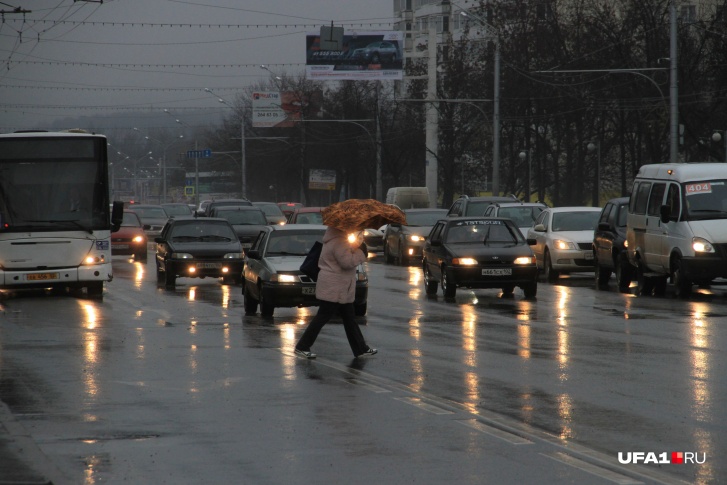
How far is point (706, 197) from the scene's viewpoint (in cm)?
2328

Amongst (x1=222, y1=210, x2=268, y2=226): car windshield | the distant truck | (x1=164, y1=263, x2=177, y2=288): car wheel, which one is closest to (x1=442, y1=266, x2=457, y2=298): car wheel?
(x1=164, y1=263, x2=177, y2=288): car wheel

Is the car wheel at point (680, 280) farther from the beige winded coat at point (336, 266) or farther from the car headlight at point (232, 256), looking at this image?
the beige winded coat at point (336, 266)

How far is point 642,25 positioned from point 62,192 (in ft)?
145

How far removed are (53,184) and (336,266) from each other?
12.2 m

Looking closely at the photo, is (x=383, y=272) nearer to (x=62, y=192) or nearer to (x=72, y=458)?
(x=62, y=192)

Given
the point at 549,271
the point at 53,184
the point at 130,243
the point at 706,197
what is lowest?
the point at 130,243

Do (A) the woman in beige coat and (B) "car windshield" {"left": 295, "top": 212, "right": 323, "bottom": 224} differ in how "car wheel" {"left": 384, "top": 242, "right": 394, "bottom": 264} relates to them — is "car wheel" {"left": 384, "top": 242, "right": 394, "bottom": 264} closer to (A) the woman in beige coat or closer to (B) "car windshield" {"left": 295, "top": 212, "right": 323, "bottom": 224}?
(B) "car windshield" {"left": 295, "top": 212, "right": 323, "bottom": 224}

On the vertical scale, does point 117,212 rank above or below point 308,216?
above

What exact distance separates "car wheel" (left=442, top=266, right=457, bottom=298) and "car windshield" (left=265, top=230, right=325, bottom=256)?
11.4ft

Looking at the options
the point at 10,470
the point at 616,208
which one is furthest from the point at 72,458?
the point at 616,208

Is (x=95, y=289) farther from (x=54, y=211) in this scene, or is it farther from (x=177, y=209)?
(x=177, y=209)

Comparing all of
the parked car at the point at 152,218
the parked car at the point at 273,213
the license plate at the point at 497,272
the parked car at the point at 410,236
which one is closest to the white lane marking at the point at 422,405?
the license plate at the point at 497,272

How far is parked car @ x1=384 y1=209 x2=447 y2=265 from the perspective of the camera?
38438 mm

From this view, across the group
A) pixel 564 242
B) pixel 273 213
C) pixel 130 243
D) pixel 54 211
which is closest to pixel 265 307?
pixel 54 211
